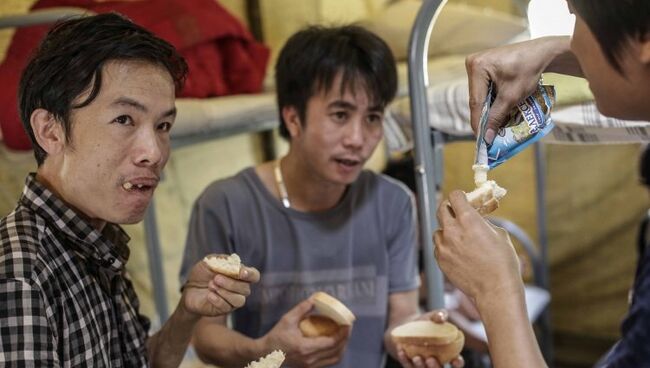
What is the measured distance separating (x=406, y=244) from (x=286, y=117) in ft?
1.27

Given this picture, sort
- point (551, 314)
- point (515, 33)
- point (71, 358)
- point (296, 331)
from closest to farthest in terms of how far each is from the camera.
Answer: point (71, 358) < point (296, 331) < point (515, 33) < point (551, 314)

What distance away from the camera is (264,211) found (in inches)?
60.9

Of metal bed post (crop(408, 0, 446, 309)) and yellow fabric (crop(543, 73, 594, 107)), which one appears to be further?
yellow fabric (crop(543, 73, 594, 107))

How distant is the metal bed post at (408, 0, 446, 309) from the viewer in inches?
54.5

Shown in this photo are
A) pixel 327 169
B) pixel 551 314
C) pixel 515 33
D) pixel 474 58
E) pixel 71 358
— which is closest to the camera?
pixel 71 358

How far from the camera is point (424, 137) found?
4.80ft

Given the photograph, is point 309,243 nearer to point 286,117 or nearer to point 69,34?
point 286,117

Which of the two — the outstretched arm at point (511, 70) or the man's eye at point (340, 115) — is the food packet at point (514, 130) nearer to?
the outstretched arm at point (511, 70)

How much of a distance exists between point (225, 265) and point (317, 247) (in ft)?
1.55

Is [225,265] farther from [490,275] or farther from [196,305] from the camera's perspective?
[490,275]

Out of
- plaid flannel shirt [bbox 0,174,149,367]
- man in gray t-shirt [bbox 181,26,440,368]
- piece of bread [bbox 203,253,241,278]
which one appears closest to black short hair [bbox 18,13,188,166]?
plaid flannel shirt [bbox 0,174,149,367]

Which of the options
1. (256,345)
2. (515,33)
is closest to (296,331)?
(256,345)

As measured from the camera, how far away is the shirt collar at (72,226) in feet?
3.26

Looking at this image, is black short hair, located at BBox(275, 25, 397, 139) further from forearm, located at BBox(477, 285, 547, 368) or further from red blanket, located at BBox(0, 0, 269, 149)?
forearm, located at BBox(477, 285, 547, 368)
